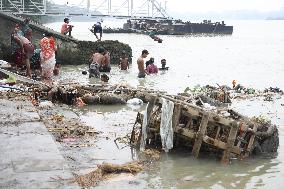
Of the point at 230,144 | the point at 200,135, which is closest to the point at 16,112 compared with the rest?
the point at 200,135

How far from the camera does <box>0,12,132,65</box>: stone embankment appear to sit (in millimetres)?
19225

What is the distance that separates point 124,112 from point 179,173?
459 centimetres

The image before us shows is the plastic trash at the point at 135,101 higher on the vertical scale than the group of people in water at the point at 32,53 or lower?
lower

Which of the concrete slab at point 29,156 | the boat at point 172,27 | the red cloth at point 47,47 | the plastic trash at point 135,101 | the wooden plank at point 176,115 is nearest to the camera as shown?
the concrete slab at point 29,156

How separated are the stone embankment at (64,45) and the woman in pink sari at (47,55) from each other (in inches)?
145

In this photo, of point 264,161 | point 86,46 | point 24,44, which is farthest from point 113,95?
point 86,46

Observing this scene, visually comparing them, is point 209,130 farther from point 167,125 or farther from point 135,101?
point 135,101

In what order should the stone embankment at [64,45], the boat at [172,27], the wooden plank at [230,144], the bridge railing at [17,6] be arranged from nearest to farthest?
the wooden plank at [230,144]
the stone embankment at [64,45]
the bridge railing at [17,6]
the boat at [172,27]

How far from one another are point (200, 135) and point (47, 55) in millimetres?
8678

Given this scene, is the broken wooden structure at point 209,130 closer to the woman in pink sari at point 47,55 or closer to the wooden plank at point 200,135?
the wooden plank at point 200,135

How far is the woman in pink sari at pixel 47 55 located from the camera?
15.0 meters

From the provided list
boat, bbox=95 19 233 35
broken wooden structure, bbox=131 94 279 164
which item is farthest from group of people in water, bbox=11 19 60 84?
boat, bbox=95 19 233 35

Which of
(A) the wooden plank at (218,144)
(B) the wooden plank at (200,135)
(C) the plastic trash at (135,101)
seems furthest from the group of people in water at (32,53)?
(A) the wooden plank at (218,144)

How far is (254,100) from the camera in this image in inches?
591
